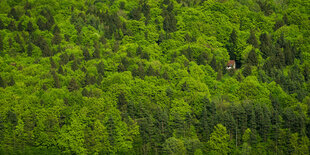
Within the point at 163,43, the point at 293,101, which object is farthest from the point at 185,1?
the point at 293,101

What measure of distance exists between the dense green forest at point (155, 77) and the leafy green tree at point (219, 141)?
7.6 inches

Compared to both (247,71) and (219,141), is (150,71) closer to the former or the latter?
(247,71)

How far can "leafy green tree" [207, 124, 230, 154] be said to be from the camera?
109 meters

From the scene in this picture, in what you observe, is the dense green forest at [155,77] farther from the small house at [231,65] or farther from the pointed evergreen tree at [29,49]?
the small house at [231,65]

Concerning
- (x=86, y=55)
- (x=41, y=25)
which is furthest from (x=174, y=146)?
(x=41, y=25)

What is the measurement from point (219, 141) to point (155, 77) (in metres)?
32.0

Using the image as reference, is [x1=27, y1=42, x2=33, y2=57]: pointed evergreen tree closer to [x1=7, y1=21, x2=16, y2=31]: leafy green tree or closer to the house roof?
[x1=7, y1=21, x2=16, y2=31]: leafy green tree

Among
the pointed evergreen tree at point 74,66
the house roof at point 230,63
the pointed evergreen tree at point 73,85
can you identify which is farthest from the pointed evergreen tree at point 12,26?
the house roof at point 230,63

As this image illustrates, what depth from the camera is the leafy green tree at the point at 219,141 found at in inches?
4291

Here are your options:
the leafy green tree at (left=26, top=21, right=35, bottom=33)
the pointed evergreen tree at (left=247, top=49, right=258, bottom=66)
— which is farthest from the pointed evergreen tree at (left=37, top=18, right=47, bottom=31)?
the pointed evergreen tree at (left=247, top=49, right=258, bottom=66)

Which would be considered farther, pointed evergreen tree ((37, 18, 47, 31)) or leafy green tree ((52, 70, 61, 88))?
pointed evergreen tree ((37, 18, 47, 31))

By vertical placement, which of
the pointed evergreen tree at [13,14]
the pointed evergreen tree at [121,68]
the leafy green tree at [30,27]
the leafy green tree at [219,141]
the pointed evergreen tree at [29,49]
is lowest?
the leafy green tree at [219,141]

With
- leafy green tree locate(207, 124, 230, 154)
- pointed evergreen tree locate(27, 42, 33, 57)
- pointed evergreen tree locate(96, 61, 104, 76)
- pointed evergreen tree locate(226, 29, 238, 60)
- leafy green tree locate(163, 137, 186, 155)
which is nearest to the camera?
leafy green tree locate(163, 137, 186, 155)

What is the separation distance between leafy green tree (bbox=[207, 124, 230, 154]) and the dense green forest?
0.63ft
